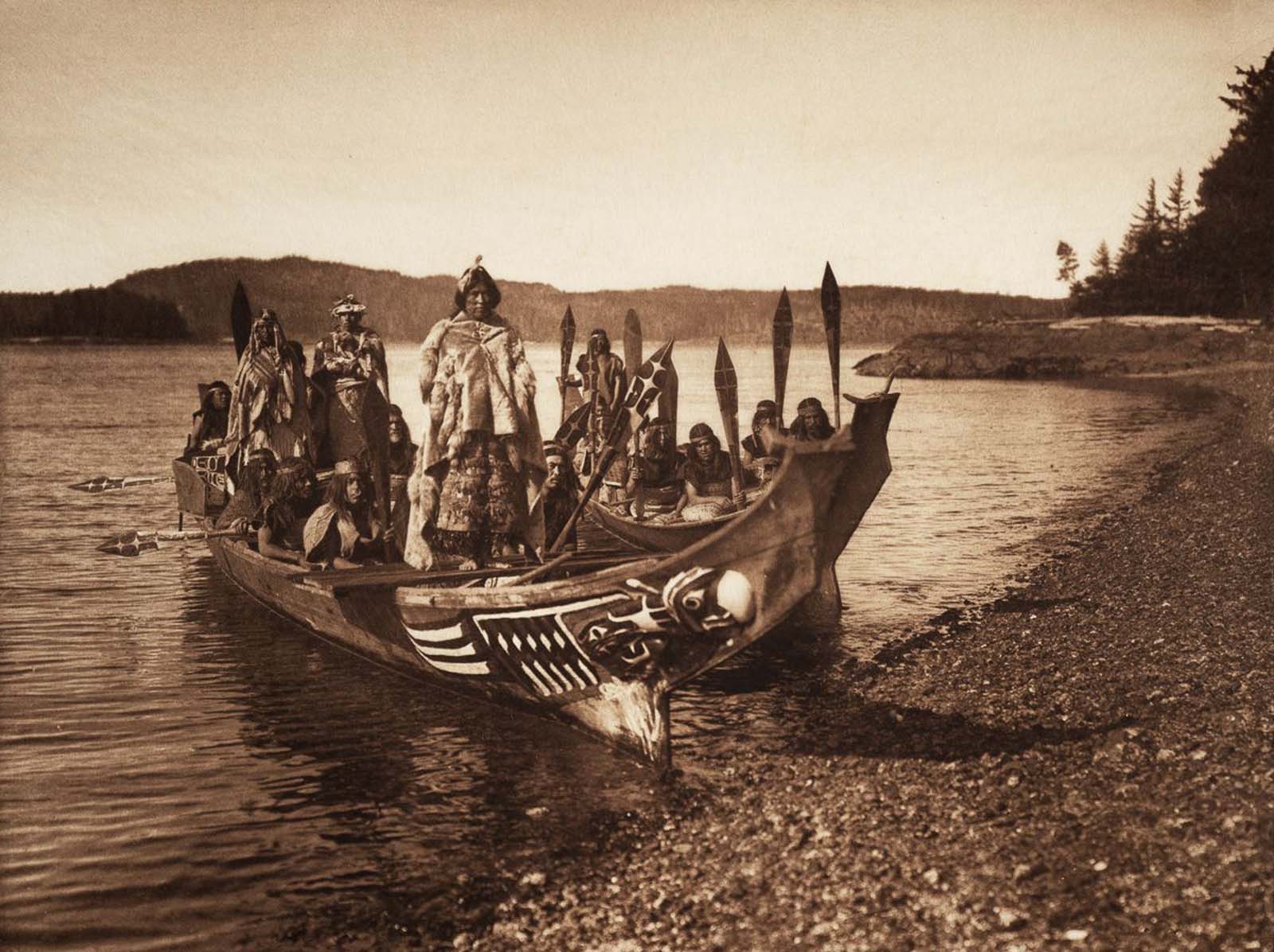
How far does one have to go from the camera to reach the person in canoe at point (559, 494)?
11.7m

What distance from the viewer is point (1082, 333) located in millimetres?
62625

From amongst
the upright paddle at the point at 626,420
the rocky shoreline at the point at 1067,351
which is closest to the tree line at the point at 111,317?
the rocky shoreline at the point at 1067,351

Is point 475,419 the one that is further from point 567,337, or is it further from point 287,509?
point 567,337

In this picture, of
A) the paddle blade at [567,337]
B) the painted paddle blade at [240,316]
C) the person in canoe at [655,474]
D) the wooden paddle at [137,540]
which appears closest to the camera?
the person in canoe at [655,474]

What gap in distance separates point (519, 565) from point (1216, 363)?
51.2 m

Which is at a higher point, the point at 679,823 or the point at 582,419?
the point at 582,419

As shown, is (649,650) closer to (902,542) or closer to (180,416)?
(902,542)

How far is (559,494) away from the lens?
11.7m

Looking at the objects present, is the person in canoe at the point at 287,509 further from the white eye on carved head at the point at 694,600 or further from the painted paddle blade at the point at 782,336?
the painted paddle blade at the point at 782,336

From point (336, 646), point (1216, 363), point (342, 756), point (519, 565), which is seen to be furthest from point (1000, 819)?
point (1216, 363)

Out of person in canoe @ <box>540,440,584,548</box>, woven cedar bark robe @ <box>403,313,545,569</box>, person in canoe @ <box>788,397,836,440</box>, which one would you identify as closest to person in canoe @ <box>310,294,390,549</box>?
person in canoe @ <box>540,440,584,548</box>

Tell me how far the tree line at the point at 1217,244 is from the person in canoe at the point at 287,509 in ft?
48.5

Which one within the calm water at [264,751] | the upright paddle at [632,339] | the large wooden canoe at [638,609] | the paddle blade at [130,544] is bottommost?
the calm water at [264,751]

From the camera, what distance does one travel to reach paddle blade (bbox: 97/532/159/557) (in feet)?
53.0
